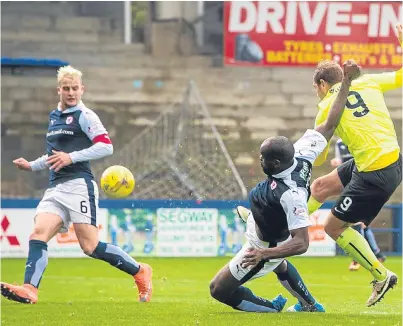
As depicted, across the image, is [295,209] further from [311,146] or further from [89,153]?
[89,153]

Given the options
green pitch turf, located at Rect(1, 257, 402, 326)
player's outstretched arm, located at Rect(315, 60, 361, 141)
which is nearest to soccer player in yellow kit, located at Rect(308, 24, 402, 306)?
player's outstretched arm, located at Rect(315, 60, 361, 141)

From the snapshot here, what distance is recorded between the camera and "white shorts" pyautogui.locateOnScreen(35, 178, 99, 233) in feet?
30.0

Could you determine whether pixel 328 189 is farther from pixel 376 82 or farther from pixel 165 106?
pixel 165 106

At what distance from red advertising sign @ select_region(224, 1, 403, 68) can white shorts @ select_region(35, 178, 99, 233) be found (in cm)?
1492

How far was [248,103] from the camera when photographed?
23.6 m

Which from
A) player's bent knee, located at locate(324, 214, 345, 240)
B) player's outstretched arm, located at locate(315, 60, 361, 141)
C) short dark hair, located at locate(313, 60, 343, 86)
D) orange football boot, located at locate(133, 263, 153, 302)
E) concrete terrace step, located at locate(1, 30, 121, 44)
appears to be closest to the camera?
player's outstretched arm, located at locate(315, 60, 361, 141)

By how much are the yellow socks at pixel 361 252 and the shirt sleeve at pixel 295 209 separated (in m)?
1.54

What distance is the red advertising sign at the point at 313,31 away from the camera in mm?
24062

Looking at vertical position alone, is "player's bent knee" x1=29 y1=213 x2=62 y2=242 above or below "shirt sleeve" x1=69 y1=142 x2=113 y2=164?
below

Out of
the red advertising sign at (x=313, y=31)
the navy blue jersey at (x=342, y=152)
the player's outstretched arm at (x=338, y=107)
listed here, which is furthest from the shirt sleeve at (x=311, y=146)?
the red advertising sign at (x=313, y=31)

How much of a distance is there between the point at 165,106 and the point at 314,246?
19.1ft

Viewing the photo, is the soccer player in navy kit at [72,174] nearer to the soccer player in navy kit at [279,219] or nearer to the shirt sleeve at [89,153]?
the shirt sleeve at [89,153]

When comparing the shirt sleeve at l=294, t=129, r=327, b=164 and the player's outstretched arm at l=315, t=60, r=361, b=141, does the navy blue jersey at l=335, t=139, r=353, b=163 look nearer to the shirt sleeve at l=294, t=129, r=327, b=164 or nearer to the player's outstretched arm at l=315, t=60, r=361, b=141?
the player's outstretched arm at l=315, t=60, r=361, b=141

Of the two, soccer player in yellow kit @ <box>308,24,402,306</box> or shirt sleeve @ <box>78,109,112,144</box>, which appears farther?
shirt sleeve @ <box>78,109,112,144</box>
